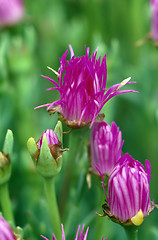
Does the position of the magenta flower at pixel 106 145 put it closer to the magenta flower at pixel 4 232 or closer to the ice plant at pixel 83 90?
the ice plant at pixel 83 90

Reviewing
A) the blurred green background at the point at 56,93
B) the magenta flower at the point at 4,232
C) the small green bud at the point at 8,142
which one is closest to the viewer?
the magenta flower at the point at 4,232

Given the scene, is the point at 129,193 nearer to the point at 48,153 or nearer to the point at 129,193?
the point at 129,193

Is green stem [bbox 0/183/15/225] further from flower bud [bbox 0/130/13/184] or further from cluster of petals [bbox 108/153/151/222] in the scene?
cluster of petals [bbox 108/153/151/222]

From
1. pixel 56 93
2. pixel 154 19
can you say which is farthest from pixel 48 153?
pixel 56 93

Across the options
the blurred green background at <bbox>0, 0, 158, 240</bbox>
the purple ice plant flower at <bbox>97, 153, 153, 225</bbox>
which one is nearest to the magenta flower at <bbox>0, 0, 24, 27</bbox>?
the blurred green background at <bbox>0, 0, 158, 240</bbox>

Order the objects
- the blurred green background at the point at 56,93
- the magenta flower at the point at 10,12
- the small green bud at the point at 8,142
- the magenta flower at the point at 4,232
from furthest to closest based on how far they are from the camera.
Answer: the magenta flower at the point at 10,12 < the blurred green background at the point at 56,93 < the small green bud at the point at 8,142 < the magenta flower at the point at 4,232

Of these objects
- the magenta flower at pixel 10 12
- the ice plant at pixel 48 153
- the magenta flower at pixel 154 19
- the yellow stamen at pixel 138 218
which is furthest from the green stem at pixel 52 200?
the magenta flower at pixel 10 12
